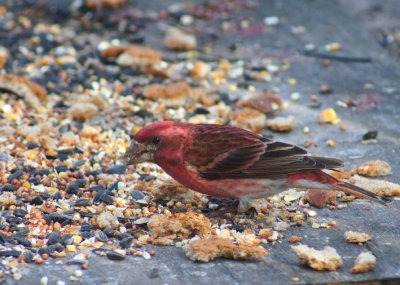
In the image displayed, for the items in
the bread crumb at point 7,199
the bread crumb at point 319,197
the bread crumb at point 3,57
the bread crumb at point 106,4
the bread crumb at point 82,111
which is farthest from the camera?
the bread crumb at point 106,4

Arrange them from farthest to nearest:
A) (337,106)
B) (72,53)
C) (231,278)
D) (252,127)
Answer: (72,53) < (337,106) < (252,127) < (231,278)

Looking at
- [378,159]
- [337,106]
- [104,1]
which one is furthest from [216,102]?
[104,1]

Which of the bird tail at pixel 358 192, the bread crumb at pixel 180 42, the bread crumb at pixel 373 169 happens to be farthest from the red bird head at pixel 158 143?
the bread crumb at pixel 180 42

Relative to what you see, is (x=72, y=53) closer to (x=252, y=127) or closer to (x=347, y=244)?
(x=252, y=127)

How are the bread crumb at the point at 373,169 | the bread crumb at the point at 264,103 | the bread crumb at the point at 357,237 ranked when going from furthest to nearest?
the bread crumb at the point at 264,103, the bread crumb at the point at 373,169, the bread crumb at the point at 357,237

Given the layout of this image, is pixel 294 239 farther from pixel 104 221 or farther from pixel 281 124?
pixel 281 124

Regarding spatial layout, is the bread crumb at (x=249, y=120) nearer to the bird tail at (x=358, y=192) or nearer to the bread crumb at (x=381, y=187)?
the bread crumb at (x=381, y=187)

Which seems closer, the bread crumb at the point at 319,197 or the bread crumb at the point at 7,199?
the bread crumb at the point at 7,199
